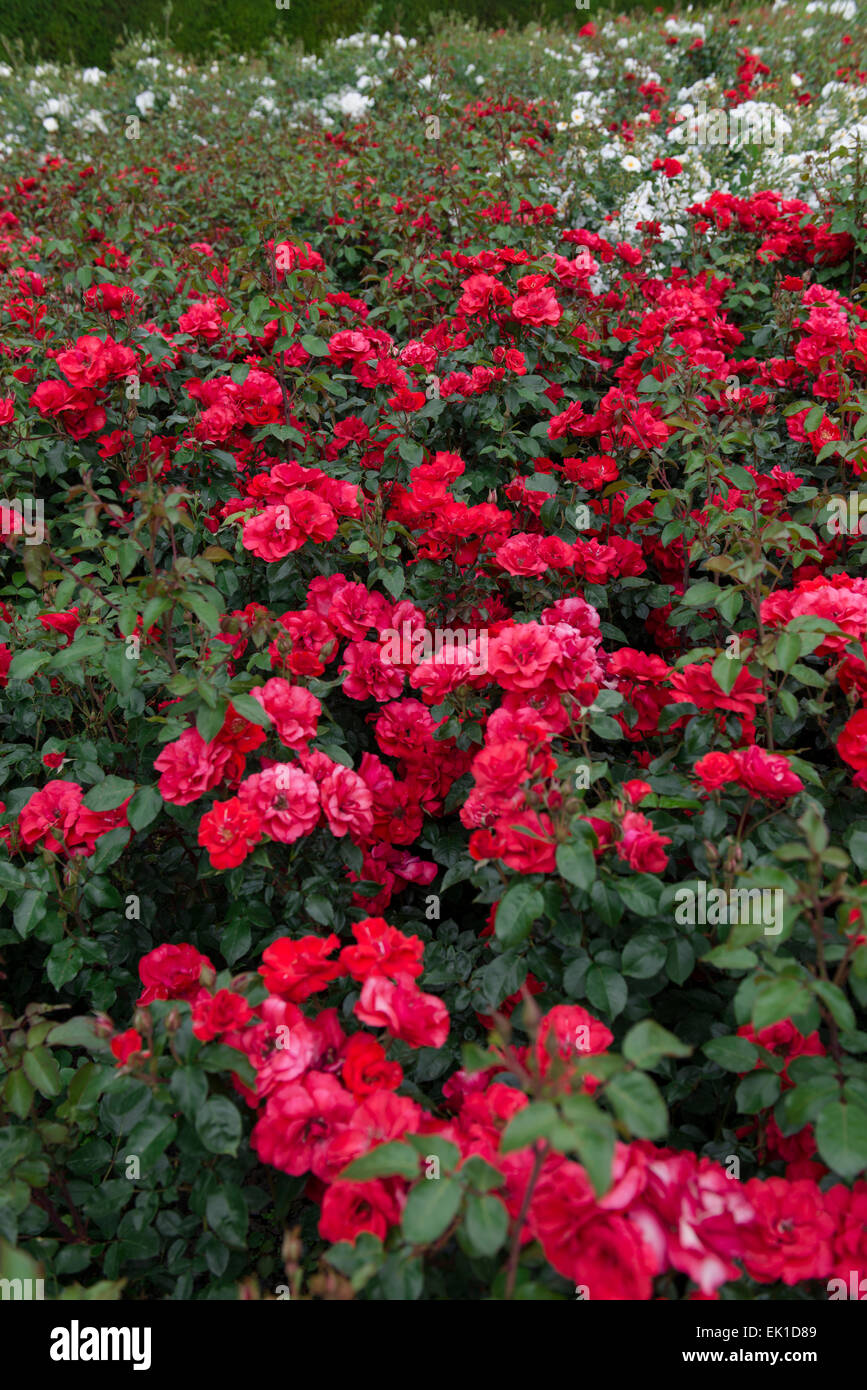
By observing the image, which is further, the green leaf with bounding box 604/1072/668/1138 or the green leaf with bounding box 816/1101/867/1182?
the green leaf with bounding box 816/1101/867/1182

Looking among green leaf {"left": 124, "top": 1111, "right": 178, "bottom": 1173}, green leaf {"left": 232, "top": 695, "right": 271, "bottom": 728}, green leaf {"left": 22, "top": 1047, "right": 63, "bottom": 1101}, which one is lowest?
green leaf {"left": 124, "top": 1111, "right": 178, "bottom": 1173}

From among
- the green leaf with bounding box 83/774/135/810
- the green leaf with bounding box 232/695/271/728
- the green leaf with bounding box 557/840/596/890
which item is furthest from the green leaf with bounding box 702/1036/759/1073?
the green leaf with bounding box 83/774/135/810

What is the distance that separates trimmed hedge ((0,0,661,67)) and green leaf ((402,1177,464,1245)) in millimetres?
10150

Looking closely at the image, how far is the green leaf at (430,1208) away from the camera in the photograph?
0.75 m

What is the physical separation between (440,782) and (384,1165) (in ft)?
3.01

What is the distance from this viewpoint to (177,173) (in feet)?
15.6

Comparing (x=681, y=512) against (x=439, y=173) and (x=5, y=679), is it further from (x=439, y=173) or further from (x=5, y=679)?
(x=439, y=173)

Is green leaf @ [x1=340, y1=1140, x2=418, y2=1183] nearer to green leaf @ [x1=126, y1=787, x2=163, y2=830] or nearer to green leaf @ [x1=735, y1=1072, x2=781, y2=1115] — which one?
green leaf @ [x1=735, y1=1072, x2=781, y2=1115]

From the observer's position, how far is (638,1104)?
751 millimetres

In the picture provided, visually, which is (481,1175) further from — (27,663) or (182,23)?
(182,23)

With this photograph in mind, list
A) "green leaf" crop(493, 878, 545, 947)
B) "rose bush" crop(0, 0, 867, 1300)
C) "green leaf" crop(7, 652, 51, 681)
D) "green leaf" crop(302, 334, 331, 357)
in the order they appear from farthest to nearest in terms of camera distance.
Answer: "green leaf" crop(302, 334, 331, 357) → "green leaf" crop(7, 652, 51, 681) → "green leaf" crop(493, 878, 545, 947) → "rose bush" crop(0, 0, 867, 1300)

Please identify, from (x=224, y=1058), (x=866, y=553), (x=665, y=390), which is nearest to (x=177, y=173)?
(x=665, y=390)

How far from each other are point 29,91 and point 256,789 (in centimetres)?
831

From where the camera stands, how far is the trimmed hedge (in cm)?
840
